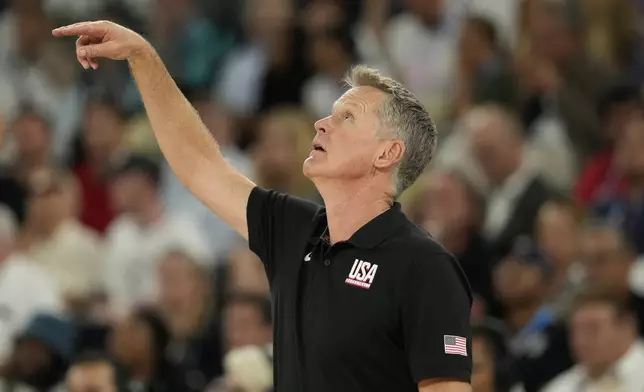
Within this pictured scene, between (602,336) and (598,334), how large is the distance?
0.02 m

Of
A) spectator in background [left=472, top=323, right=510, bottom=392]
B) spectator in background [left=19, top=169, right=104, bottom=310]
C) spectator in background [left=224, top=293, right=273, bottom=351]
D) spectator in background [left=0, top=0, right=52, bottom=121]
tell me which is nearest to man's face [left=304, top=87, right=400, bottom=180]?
spectator in background [left=472, top=323, right=510, bottom=392]

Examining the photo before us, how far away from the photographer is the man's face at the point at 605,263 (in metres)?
7.11

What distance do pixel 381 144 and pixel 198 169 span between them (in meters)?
0.64

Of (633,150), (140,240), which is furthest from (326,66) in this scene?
(633,150)

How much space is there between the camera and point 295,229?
12.8 feet

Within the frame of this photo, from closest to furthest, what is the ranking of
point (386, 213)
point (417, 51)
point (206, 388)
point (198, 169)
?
point (386, 213) → point (198, 169) → point (206, 388) → point (417, 51)

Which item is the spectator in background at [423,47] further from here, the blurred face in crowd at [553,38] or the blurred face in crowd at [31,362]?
the blurred face in crowd at [31,362]

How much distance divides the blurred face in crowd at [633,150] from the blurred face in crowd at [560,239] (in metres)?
0.48

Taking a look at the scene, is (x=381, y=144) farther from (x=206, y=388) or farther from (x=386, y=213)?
(x=206, y=388)

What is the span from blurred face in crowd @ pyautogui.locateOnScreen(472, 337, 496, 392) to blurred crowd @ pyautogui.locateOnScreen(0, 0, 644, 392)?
0.03ft

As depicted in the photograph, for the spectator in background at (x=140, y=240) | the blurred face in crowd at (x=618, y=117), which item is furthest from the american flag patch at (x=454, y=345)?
the spectator in background at (x=140, y=240)

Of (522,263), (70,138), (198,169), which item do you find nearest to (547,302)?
(522,263)

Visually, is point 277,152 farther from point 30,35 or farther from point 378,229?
point 378,229

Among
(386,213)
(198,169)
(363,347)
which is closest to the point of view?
(363,347)
